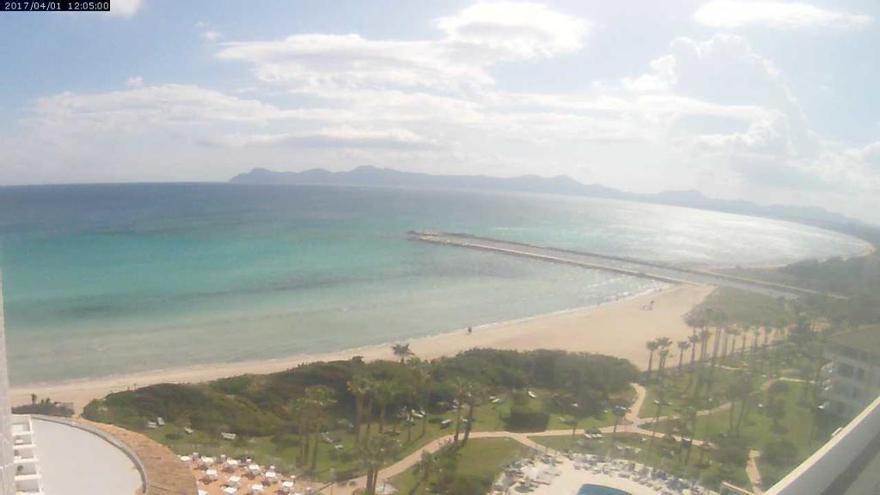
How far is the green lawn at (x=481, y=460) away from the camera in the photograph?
1445 cm

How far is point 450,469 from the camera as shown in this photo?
15055mm

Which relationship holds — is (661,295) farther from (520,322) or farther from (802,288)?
(520,322)

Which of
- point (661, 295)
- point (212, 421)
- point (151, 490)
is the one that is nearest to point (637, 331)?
point (661, 295)

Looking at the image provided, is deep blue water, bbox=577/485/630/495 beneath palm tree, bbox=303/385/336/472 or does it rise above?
beneath

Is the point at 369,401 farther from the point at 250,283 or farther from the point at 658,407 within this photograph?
the point at 250,283

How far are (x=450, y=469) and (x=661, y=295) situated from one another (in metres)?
31.0

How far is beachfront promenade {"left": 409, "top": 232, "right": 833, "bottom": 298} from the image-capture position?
42375mm

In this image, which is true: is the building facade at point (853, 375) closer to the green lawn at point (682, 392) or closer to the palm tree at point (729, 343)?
the green lawn at point (682, 392)

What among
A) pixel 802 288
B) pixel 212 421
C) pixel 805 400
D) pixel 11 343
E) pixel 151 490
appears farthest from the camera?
pixel 802 288

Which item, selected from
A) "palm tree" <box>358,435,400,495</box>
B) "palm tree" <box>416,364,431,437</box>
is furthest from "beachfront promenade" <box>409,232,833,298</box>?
"palm tree" <box>358,435,400,495</box>

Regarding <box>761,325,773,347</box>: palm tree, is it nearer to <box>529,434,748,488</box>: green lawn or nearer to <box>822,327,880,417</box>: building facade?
<box>822,327,880,417</box>: building facade

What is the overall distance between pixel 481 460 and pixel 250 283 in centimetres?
2817

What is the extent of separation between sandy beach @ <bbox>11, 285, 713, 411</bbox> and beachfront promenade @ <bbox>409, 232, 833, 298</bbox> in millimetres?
5013

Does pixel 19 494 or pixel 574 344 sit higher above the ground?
pixel 19 494
